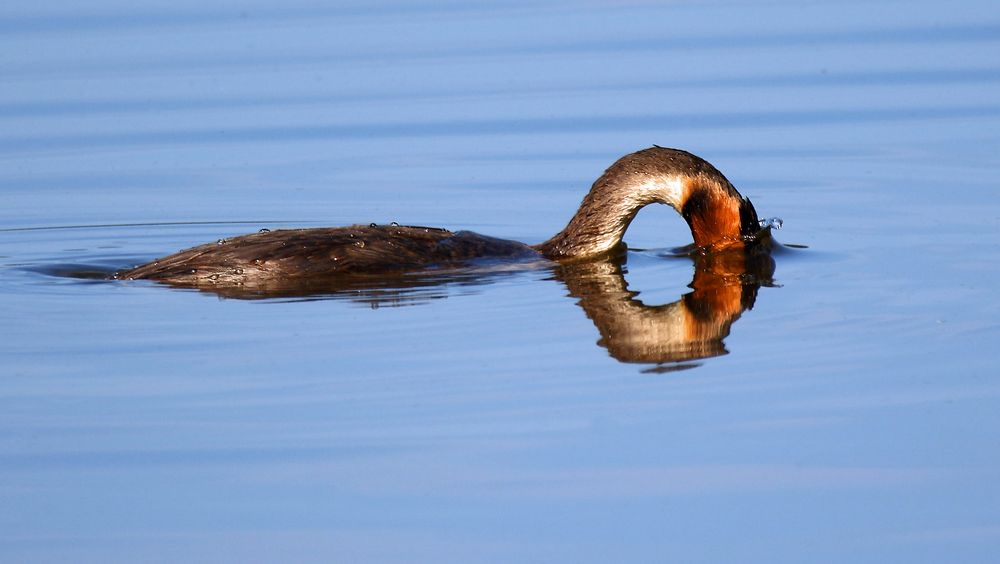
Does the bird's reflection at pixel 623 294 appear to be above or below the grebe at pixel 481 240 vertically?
below

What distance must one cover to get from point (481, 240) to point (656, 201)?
1.30 m

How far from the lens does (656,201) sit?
464 inches

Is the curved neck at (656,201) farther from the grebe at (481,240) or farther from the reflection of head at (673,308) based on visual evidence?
the reflection of head at (673,308)

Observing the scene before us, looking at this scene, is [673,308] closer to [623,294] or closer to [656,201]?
[623,294]

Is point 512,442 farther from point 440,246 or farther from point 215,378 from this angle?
point 440,246

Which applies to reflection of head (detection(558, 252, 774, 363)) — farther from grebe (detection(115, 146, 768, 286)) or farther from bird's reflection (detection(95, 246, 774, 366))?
grebe (detection(115, 146, 768, 286))

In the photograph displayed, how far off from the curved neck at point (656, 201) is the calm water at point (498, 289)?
0.43 metres

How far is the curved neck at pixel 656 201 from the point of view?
38.0ft

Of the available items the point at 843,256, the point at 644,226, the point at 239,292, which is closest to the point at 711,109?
the point at 644,226

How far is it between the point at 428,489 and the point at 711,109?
422 inches

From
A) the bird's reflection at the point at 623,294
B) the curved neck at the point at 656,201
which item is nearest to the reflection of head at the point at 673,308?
the bird's reflection at the point at 623,294

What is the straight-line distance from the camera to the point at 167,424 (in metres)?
7.87

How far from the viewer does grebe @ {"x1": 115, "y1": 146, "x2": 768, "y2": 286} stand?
35.2ft

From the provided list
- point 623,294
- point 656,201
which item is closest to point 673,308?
point 623,294
